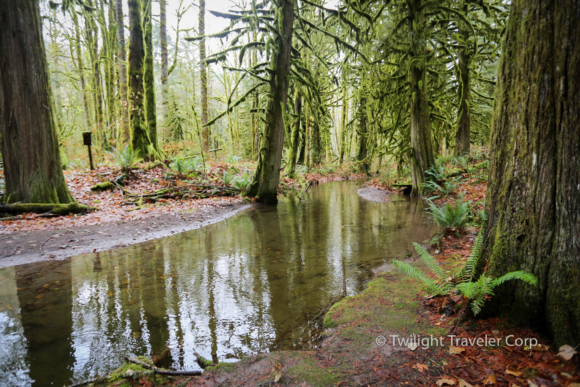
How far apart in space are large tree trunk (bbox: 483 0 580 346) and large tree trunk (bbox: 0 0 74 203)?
30.8 feet

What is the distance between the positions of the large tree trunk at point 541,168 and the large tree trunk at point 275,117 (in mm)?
7671

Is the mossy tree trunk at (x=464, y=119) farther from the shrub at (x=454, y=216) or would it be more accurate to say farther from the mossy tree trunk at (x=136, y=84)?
the mossy tree trunk at (x=136, y=84)

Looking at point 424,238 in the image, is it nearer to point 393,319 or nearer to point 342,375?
point 393,319

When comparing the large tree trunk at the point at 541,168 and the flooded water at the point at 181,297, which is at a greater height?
the large tree trunk at the point at 541,168

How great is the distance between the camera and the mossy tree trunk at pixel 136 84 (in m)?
12.1

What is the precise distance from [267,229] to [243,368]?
5.11 metres

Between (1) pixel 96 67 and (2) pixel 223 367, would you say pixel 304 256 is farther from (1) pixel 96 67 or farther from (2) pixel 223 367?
(1) pixel 96 67

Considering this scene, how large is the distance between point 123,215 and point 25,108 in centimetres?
342

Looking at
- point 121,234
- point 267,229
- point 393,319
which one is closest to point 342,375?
point 393,319

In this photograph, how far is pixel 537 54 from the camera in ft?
7.21

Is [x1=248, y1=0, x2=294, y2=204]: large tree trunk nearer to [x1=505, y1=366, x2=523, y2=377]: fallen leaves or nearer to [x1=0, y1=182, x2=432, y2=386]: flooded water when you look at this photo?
[x1=0, y1=182, x2=432, y2=386]: flooded water

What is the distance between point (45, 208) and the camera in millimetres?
7148

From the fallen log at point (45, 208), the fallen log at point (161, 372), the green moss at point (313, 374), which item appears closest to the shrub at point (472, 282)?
the green moss at point (313, 374)

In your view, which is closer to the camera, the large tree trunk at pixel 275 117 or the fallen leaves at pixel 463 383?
the fallen leaves at pixel 463 383
